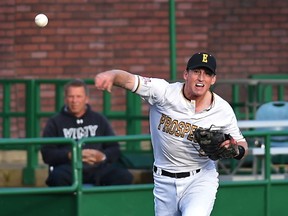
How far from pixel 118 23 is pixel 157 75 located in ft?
2.61

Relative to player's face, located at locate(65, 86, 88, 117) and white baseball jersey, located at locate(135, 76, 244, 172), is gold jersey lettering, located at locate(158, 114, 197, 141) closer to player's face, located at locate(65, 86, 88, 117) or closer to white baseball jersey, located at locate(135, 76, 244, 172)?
white baseball jersey, located at locate(135, 76, 244, 172)

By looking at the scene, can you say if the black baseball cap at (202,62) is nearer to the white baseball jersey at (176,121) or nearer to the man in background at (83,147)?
the white baseball jersey at (176,121)

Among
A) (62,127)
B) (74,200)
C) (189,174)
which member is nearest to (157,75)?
(62,127)

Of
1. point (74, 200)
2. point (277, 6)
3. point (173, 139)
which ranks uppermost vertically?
point (277, 6)

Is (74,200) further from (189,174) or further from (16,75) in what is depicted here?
(16,75)

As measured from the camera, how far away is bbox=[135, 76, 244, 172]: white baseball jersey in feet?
27.8

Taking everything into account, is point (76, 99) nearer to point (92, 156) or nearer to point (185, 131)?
point (92, 156)

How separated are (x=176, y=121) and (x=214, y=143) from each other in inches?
16.8

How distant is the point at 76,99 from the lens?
11.1 meters

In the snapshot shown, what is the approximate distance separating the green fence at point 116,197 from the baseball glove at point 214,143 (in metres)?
1.71

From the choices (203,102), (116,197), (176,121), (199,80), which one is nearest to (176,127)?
(176,121)

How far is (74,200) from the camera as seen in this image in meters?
9.99

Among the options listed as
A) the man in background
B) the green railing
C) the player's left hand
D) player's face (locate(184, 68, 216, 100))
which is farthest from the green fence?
the green railing

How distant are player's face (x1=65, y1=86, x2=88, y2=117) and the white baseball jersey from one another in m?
2.47
